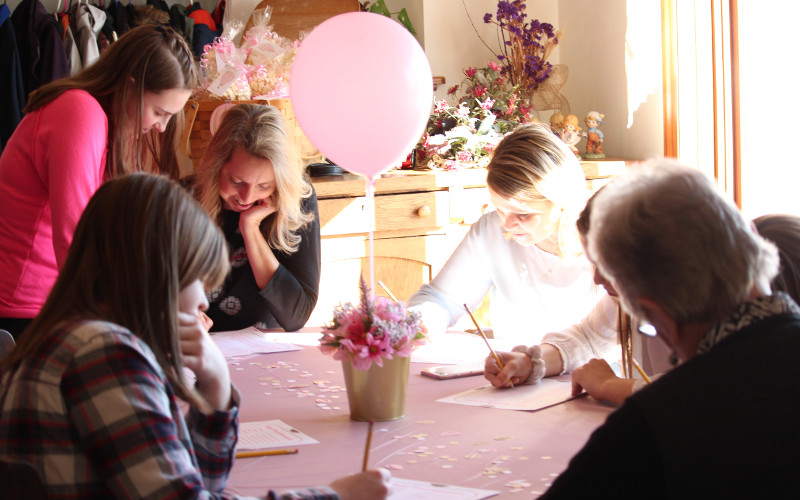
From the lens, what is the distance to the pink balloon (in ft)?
6.29

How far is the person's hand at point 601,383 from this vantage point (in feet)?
5.08

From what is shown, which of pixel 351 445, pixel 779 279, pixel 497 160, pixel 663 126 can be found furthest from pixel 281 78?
pixel 779 279

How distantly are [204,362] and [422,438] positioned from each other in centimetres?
41

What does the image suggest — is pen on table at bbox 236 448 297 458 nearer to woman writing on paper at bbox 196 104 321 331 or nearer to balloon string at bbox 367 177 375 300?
balloon string at bbox 367 177 375 300

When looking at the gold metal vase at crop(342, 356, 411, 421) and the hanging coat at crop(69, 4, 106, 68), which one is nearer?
the gold metal vase at crop(342, 356, 411, 421)

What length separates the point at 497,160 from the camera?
223 centimetres

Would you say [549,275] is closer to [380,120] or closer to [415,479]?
[380,120]

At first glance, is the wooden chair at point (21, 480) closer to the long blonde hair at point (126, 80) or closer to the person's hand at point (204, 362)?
the person's hand at point (204, 362)

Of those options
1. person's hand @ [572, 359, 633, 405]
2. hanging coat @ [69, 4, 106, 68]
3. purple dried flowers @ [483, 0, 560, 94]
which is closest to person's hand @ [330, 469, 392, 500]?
person's hand @ [572, 359, 633, 405]

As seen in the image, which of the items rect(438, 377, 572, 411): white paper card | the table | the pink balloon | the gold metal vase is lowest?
rect(438, 377, 572, 411): white paper card

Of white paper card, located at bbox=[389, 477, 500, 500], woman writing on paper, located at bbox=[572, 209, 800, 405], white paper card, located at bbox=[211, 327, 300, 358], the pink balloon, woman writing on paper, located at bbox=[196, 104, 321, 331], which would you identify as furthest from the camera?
woman writing on paper, located at bbox=[196, 104, 321, 331]

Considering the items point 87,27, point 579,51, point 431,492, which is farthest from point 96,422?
point 579,51

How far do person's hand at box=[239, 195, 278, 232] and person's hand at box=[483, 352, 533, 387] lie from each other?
0.92 m

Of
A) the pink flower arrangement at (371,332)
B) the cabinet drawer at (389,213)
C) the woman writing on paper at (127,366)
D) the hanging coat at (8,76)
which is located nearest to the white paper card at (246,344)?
the pink flower arrangement at (371,332)
